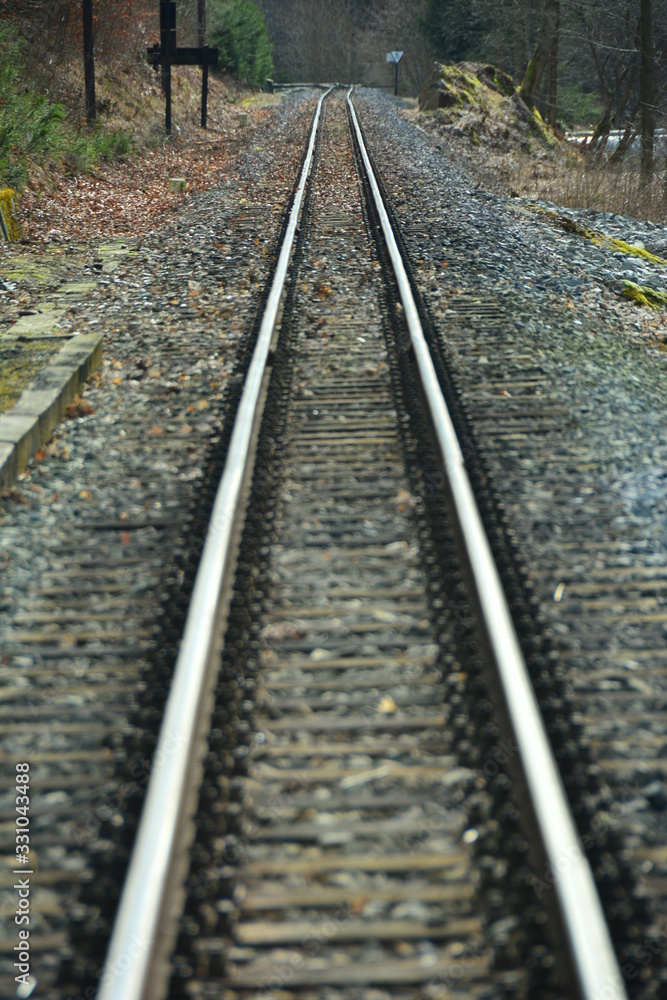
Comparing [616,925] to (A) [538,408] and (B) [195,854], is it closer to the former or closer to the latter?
(B) [195,854]

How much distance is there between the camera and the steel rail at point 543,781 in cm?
186

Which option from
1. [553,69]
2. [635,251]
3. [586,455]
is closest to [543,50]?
[553,69]

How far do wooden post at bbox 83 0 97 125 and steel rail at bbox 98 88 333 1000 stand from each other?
14585mm

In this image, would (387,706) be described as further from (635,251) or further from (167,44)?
(167,44)

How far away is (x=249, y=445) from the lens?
4.54 metres

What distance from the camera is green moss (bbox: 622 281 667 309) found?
7.76 meters

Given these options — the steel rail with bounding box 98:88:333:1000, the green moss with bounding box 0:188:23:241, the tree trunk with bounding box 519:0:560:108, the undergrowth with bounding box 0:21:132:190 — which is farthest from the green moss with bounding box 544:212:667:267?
the tree trunk with bounding box 519:0:560:108

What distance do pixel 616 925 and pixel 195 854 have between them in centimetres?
106

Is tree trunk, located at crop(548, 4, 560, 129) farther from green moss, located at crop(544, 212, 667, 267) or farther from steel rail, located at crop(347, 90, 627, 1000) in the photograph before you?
steel rail, located at crop(347, 90, 627, 1000)

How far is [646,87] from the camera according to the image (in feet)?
62.4

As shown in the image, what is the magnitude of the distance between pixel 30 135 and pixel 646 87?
1378cm

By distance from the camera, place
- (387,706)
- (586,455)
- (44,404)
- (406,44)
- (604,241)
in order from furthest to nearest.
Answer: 1. (406,44)
2. (604,241)
3. (44,404)
4. (586,455)
5. (387,706)

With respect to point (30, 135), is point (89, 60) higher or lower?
higher

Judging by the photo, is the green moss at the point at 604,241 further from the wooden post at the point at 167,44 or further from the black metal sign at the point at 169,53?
the black metal sign at the point at 169,53
